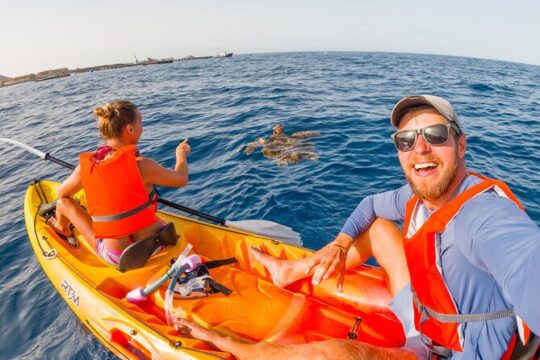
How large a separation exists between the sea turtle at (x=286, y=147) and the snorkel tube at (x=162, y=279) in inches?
214

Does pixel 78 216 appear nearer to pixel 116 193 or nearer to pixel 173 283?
pixel 116 193

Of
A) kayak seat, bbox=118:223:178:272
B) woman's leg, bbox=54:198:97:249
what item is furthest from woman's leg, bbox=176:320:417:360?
woman's leg, bbox=54:198:97:249

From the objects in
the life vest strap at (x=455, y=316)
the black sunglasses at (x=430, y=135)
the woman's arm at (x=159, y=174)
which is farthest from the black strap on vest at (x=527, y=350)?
the woman's arm at (x=159, y=174)

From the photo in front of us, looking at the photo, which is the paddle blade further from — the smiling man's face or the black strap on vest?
the black strap on vest

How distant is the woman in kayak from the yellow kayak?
45cm

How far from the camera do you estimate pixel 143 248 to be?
3.92 m

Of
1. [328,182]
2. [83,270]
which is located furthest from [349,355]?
[328,182]

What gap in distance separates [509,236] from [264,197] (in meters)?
5.60

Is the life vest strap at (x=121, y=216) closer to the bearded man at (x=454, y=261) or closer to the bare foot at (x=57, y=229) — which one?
the bare foot at (x=57, y=229)

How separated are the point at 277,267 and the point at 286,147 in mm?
6198

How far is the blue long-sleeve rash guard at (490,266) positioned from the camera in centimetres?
141

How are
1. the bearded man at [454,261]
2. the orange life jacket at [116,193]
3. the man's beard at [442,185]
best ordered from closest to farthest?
the bearded man at [454,261] → the man's beard at [442,185] → the orange life jacket at [116,193]

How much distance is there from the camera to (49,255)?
4434 mm

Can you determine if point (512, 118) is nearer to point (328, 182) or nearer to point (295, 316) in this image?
point (328, 182)
